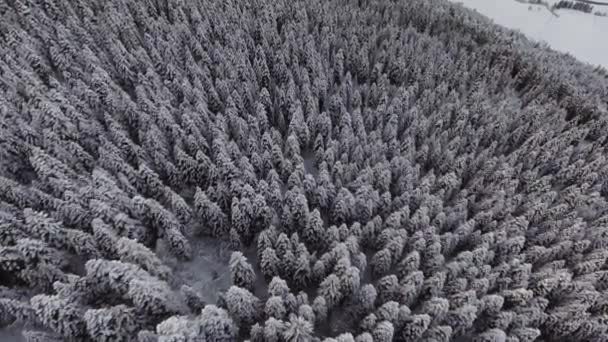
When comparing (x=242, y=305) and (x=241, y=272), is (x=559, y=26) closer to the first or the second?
(x=241, y=272)

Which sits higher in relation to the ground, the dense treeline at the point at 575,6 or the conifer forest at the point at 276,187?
the dense treeline at the point at 575,6

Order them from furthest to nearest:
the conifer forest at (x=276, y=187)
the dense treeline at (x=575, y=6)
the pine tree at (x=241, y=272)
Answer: the dense treeline at (x=575, y=6) → the pine tree at (x=241, y=272) → the conifer forest at (x=276, y=187)

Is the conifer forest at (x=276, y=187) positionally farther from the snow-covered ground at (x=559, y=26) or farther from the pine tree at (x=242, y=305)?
the snow-covered ground at (x=559, y=26)

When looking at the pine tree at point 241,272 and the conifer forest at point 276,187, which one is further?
the pine tree at point 241,272

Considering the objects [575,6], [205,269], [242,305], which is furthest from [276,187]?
[575,6]

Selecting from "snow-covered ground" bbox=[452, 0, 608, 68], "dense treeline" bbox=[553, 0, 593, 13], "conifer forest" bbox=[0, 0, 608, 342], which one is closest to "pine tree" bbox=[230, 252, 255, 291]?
"conifer forest" bbox=[0, 0, 608, 342]

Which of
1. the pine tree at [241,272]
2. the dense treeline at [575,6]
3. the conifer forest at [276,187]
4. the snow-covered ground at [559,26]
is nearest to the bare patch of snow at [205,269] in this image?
the conifer forest at [276,187]

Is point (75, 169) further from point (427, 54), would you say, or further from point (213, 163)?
point (427, 54)

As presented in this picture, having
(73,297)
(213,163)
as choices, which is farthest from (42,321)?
(213,163)
